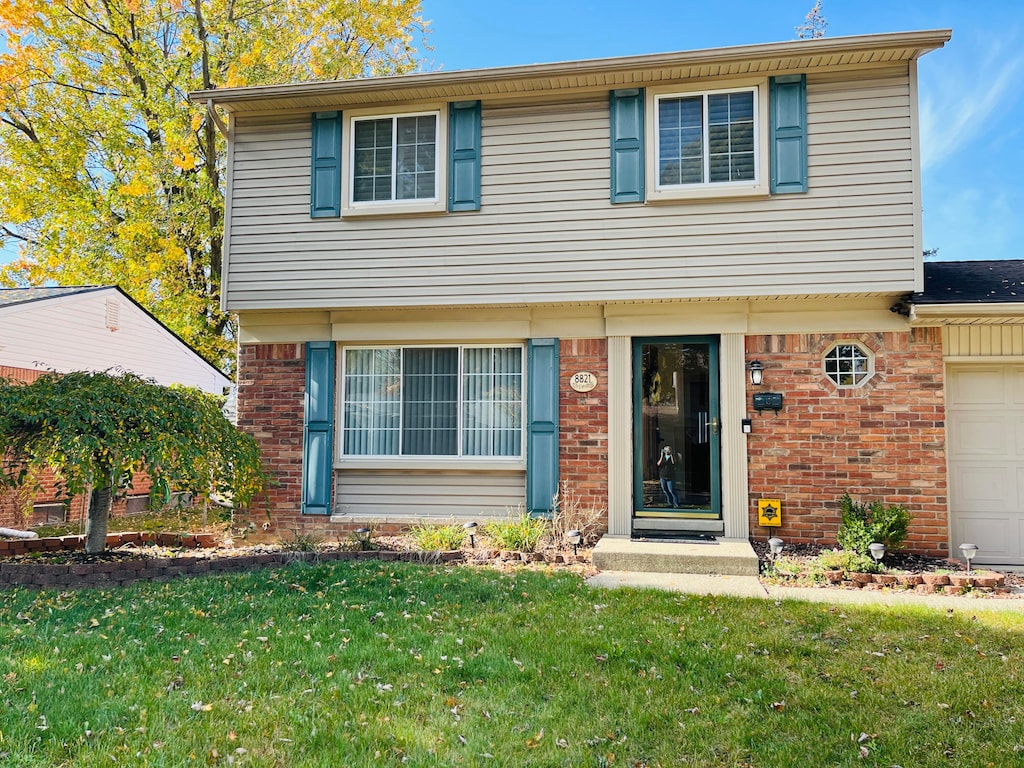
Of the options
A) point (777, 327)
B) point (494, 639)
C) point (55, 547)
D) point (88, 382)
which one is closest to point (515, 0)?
point (777, 327)

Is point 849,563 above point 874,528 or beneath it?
beneath

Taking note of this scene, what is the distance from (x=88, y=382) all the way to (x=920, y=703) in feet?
23.9

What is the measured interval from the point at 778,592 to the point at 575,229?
4.33 m

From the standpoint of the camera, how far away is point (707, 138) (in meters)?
7.57

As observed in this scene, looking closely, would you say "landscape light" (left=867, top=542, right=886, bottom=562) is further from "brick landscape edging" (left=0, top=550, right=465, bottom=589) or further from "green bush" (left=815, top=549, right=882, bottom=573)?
"brick landscape edging" (left=0, top=550, right=465, bottom=589)

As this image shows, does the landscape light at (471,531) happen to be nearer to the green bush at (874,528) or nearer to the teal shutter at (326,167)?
the green bush at (874,528)

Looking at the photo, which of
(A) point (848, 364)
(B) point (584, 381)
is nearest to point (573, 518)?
(B) point (584, 381)

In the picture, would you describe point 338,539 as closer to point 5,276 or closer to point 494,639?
point 494,639

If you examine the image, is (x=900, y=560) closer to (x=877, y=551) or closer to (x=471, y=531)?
(x=877, y=551)

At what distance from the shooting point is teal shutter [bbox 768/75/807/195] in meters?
7.32

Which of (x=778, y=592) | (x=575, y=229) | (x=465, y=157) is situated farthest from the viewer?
(x=465, y=157)

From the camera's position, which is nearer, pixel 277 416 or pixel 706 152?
pixel 706 152

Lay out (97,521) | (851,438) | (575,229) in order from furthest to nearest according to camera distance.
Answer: (575,229) → (851,438) → (97,521)

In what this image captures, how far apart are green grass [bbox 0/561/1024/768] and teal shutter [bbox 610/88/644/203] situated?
4.44 m
